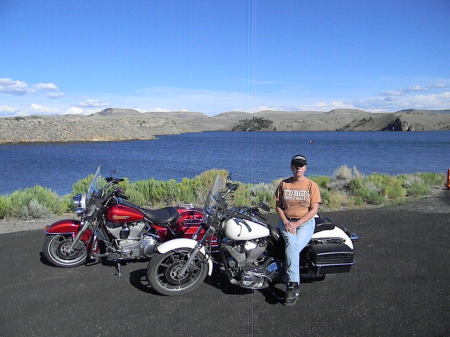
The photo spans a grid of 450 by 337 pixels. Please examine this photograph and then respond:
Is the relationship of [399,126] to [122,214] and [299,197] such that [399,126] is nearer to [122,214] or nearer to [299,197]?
[299,197]

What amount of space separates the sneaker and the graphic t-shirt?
79cm

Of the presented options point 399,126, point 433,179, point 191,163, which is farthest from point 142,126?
point 433,179

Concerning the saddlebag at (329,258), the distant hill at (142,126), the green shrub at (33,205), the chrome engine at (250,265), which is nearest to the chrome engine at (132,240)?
the chrome engine at (250,265)

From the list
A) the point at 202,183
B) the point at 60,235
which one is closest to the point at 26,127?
the point at 202,183

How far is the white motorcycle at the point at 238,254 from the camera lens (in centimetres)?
492

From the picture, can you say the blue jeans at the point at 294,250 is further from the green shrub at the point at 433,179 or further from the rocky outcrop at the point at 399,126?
the rocky outcrop at the point at 399,126

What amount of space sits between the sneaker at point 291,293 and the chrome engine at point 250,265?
262mm

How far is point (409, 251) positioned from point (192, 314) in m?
3.88

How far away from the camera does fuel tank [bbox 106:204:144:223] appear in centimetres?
580

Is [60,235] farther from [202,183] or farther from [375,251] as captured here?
[202,183]

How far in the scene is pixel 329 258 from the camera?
16.4 ft

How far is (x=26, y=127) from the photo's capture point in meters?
82.4

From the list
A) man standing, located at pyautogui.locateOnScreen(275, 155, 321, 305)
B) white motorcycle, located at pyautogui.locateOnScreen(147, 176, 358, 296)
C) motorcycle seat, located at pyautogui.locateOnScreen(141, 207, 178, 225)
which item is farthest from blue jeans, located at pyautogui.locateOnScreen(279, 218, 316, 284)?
motorcycle seat, located at pyautogui.locateOnScreen(141, 207, 178, 225)

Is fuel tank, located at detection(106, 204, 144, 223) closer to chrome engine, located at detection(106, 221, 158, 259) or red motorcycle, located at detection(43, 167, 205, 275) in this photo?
red motorcycle, located at detection(43, 167, 205, 275)
